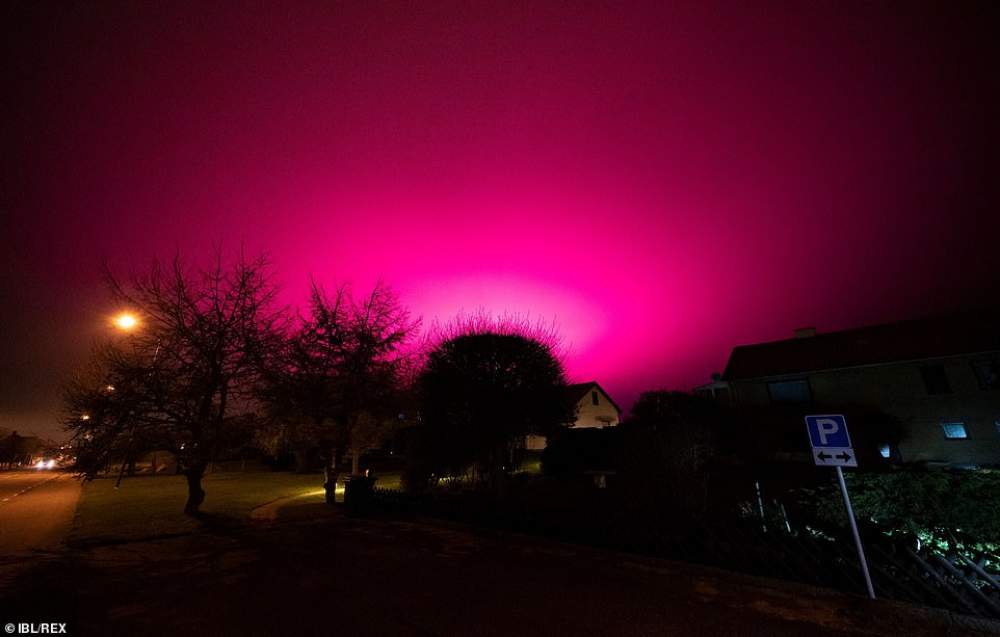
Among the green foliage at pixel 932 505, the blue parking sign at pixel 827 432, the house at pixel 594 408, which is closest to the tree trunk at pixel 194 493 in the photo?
the blue parking sign at pixel 827 432

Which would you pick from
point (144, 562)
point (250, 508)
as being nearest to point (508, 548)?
point (144, 562)

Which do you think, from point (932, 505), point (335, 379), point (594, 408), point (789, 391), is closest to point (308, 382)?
point (335, 379)

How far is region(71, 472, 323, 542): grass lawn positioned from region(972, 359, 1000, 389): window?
3574cm

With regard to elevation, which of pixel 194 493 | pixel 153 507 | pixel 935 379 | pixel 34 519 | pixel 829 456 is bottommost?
pixel 34 519

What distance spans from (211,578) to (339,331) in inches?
359

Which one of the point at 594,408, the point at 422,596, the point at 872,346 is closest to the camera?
the point at 422,596

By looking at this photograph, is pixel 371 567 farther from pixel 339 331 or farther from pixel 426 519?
pixel 339 331

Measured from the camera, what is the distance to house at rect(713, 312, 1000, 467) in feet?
69.5

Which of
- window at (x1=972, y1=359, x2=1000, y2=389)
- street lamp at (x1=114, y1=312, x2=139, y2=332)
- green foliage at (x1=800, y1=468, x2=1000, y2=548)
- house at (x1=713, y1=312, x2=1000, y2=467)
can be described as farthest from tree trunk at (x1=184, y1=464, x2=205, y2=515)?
window at (x1=972, y1=359, x2=1000, y2=389)

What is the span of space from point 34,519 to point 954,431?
41856 millimetres

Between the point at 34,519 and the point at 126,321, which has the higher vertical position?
the point at 126,321

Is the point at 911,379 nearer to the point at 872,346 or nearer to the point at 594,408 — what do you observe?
the point at 872,346

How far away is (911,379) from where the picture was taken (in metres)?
23.2

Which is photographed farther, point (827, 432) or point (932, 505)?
point (932, 505)
